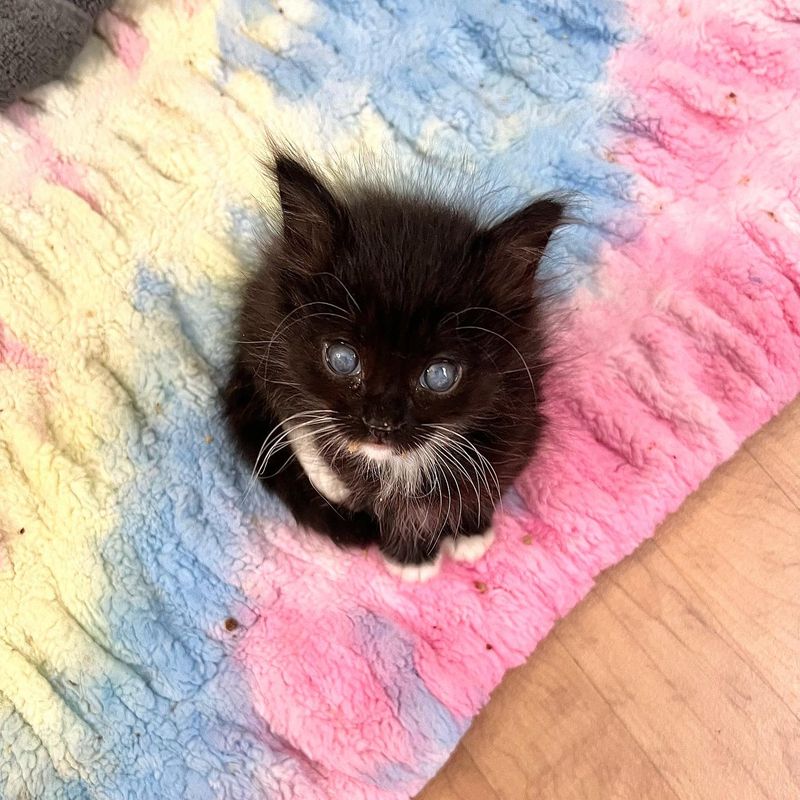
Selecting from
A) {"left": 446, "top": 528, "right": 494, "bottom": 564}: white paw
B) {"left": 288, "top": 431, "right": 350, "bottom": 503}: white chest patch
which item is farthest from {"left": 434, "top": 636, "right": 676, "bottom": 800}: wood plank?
{"left": 288, "top": 431, "right": 350, "bottom": 503}: white chest patch

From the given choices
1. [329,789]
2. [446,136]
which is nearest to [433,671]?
[329,789]

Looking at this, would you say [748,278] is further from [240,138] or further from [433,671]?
[240,138]

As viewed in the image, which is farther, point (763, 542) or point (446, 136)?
point (446, 136)

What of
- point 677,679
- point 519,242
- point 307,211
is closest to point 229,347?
point 307,211

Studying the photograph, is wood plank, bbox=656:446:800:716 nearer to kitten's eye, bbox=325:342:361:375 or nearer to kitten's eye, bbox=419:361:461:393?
kitten's eye, bbox=419:361:461:393

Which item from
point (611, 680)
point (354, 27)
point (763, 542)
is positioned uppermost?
point (354, 27)

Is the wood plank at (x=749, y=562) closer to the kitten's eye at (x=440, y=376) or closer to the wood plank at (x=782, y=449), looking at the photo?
the wood plank at (x=782, y=449)
